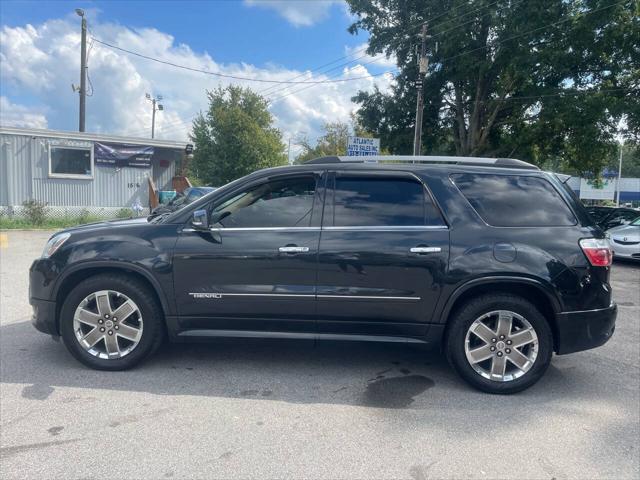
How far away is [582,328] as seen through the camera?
157 inches

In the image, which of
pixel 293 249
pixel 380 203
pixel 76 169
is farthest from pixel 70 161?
pixel 380 203

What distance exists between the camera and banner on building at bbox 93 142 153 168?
57.0 feet

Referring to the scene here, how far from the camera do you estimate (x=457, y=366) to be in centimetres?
405

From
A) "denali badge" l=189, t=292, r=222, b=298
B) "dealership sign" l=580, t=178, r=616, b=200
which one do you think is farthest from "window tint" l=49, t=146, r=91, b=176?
"dealership sign" l=580, t=178, r=616, b=200

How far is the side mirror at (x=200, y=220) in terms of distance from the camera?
4066 millimetres

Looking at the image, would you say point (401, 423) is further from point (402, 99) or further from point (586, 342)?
point (402, 99)

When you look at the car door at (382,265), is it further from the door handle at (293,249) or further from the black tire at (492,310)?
the black tire at (492,310)

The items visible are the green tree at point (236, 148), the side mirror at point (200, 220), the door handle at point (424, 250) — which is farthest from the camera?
the green tree at point (236, 148)

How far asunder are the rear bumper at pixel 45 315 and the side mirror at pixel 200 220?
146 cm

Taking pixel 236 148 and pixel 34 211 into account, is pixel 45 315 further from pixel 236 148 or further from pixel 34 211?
pixel 236 148

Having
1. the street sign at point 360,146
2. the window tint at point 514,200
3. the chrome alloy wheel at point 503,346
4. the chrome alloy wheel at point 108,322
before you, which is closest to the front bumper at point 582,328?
the chrome alloy wheel at point 503,346

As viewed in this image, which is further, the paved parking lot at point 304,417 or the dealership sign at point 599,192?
the dealership sign at point 599,192

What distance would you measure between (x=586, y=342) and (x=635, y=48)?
1734 cm

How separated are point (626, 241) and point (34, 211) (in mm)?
17535
